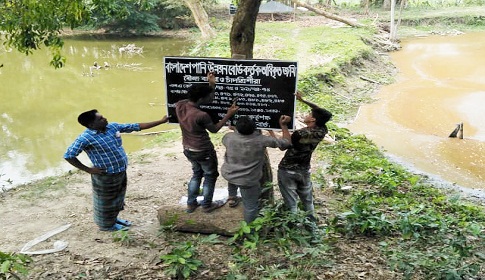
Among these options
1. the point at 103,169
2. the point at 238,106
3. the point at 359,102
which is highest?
the point at 238,106

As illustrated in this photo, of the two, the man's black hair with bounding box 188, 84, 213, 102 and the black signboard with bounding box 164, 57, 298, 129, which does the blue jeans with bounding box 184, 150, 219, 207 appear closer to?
the black signboard with bounding box 164, 57, 298, 129

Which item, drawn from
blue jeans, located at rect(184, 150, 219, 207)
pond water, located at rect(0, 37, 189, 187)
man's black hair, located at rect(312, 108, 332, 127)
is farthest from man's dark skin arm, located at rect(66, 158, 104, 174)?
pond water, located at rect(0, 37, 189, 187)

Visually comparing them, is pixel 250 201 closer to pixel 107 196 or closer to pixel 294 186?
pixel 294 186

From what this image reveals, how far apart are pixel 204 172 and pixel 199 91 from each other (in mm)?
918

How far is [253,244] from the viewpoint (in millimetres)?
4441

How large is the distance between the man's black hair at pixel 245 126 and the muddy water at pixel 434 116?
5.62m

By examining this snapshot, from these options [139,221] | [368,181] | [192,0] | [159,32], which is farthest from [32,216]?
[159,32]

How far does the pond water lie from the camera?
10727mm

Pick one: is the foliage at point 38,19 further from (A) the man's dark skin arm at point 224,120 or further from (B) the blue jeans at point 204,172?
(A) the man's dark skin arm at point 224,120

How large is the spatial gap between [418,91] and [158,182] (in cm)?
1127

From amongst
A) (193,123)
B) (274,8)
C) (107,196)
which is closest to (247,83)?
(193,123)

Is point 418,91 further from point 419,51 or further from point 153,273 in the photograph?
point 153,273

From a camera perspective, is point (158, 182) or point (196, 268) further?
point (158, 182)

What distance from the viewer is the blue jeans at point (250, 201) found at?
4.83 meters
